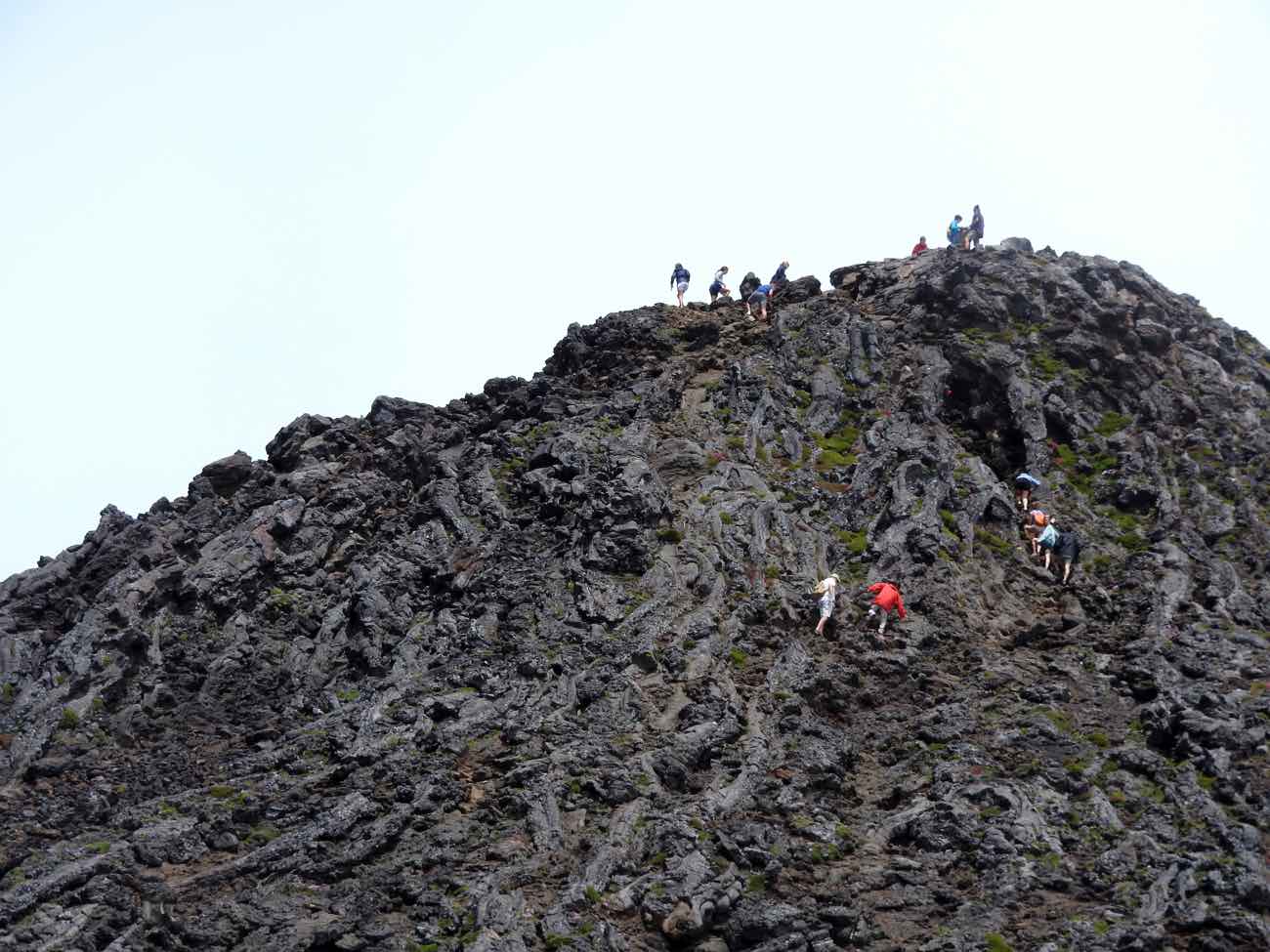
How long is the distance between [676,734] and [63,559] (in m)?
18.9

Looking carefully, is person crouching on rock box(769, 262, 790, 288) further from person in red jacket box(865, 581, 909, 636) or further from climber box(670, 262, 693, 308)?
person in red jacket box(865, 581, 909, 636)

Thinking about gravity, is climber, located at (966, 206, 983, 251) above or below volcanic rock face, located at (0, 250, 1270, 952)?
above

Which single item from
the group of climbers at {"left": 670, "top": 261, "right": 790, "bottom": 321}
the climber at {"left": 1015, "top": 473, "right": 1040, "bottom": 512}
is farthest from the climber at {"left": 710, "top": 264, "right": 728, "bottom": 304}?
the climber at {"left": 1015, "top": 473, "right": 1040, "bottom": 512}

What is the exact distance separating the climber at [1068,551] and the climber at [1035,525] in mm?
608

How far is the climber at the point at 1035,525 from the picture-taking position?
3548 centimetres

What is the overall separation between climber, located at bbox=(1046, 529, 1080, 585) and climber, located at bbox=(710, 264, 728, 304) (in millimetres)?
17375

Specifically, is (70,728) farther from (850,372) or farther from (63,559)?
(850,372)

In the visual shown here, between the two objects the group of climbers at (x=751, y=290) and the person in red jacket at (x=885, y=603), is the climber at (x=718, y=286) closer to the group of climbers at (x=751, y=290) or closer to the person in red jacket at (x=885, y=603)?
the group of climbers at (x=751, y=290)

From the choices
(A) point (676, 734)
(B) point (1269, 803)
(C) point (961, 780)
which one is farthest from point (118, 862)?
(B) point (1269, 803)

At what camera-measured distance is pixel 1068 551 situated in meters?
34.6

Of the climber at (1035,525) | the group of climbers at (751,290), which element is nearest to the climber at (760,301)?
the group of climbers at (751,290)

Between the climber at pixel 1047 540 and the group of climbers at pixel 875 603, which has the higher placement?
the climber at pixel 1047 540

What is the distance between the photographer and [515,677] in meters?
29.8

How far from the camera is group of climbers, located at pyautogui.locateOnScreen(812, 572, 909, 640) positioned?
31719mm
